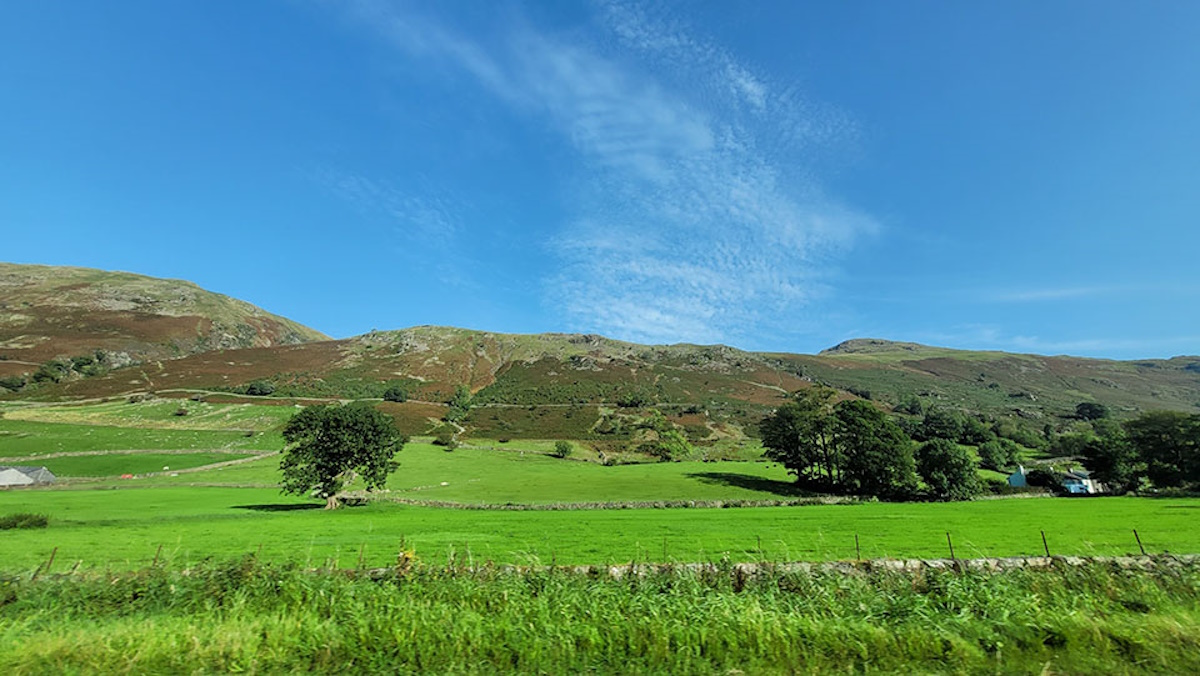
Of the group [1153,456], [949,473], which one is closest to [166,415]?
[949,473]

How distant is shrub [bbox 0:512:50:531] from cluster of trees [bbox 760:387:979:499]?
7763cm

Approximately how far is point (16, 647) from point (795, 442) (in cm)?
7670

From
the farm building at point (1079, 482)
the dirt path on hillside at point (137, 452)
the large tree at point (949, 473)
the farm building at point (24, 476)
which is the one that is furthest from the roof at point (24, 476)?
the farm building at point (1079, 482)

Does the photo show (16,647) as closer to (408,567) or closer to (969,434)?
(408,567)

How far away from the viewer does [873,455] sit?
6366cm

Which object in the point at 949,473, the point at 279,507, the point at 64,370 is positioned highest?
the point at 64,370

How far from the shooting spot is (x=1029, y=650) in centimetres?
877

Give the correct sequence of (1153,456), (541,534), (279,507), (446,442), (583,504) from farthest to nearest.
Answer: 1. (446,442)
2. (1153,456)
3. (583,504)
4. (279,507)
5. (541,534)

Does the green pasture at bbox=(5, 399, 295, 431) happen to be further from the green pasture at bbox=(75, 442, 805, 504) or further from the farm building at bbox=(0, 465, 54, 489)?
the farm building at bbox=(0, 465, 54, 489)

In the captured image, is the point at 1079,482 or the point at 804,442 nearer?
the point at 804,442

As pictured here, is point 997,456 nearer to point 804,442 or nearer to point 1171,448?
point 1171,448

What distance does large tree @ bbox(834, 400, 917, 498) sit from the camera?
63.3 metres

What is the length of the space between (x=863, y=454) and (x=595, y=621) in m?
66.7

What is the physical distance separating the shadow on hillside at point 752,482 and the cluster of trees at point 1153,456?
5188 cm
